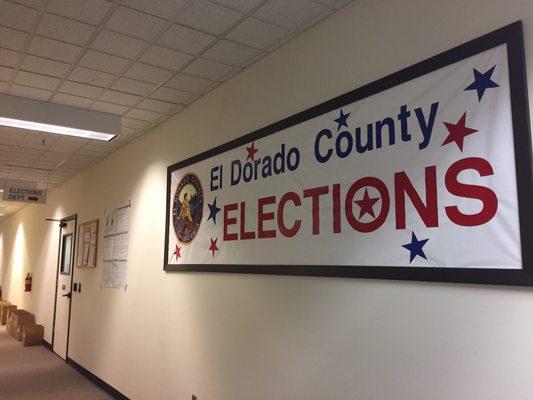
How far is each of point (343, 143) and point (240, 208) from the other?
95 centimetres

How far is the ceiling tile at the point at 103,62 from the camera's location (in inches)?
112

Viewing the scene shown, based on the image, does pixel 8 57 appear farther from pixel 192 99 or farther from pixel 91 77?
pixel 192 99

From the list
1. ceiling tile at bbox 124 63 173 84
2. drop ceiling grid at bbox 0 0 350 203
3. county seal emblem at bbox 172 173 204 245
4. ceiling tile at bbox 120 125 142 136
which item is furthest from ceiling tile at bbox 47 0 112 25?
ceiling tile at bbox 120 125 142 136

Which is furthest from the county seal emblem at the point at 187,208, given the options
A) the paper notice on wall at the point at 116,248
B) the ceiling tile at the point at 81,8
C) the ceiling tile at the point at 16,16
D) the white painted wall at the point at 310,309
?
the ceiling tile at the point at 16,16

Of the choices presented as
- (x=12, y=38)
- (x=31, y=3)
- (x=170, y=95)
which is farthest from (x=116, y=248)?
(x=31, y=3)

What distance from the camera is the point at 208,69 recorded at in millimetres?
3051

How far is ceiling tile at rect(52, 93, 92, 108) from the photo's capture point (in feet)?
11.6

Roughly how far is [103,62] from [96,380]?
360 cm

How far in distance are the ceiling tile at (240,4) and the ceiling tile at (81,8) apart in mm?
594

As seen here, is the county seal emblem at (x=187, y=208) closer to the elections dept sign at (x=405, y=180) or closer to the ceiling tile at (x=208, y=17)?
the elections dept sign at (x=405, y=180)

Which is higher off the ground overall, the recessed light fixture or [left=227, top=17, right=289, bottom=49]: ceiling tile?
[left=227, top=17, right=289, bottom=49]: ceiling tile

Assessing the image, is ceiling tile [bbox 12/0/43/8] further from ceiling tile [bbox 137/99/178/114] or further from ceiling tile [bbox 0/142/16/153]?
ceiling tile [bbox 0/142/16/153]

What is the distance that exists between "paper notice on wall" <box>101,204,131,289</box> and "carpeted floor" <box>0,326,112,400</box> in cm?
111

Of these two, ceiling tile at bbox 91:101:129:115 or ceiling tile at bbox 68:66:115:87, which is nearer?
ceiling tile at bbox 68:66:115:87
